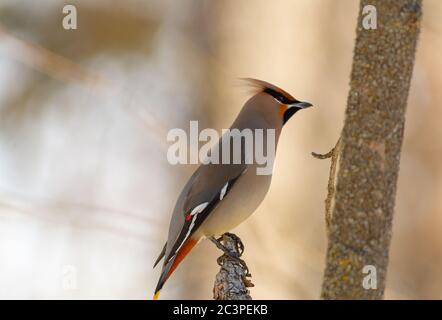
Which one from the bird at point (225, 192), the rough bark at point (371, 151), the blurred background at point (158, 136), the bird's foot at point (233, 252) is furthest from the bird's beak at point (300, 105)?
the blurred background at point (158, 136)

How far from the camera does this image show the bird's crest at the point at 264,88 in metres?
3.21

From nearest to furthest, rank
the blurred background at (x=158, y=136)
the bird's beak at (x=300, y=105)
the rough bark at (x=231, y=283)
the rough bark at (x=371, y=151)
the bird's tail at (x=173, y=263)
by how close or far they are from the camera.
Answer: the rough bark at (x=371, y=151)
the rough bark at (x=231, y=283)
the bird's tail at (x=173, y=263)
the bird's beak at (x=300, y=105)
the blurred background at (x=158, y=136)

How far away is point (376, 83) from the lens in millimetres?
1876

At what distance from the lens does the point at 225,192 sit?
10.2ft

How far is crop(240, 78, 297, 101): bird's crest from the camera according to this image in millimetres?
3205

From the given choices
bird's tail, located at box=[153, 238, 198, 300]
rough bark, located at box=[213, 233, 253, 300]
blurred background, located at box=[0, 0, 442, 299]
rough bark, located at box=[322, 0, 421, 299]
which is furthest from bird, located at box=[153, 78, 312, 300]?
blurred background, located at box=[0, 0, 442, 299]

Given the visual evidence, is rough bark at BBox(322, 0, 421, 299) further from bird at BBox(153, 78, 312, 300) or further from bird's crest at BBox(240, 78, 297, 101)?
bird's crest at BBox(240, 78, 297, 101)

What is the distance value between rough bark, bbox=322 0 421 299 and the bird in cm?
112

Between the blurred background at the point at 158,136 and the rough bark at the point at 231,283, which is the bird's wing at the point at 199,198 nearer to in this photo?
the rough bark at the point at 231,283

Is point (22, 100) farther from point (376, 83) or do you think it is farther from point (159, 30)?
point (376, 83)

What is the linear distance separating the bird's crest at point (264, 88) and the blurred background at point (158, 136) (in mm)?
1625

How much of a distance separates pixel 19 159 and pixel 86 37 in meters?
1.10

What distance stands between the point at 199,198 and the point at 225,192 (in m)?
0.12

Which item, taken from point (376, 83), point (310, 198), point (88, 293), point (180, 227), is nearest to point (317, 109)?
point (310, 198)
